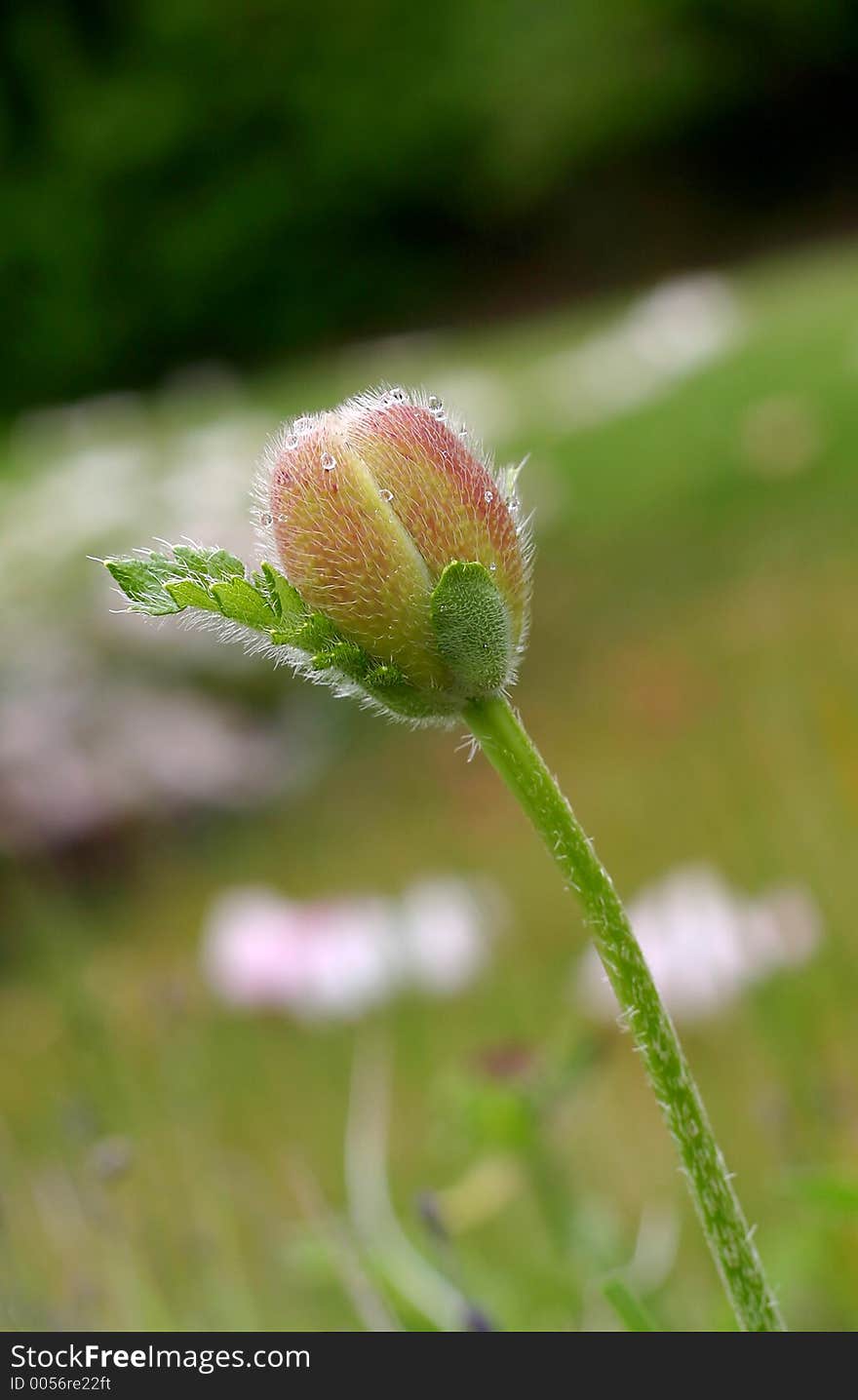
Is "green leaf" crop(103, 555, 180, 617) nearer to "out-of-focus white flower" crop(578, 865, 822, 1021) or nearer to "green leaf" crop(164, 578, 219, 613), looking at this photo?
"green leaf" crop(164, 578, 219, 613)

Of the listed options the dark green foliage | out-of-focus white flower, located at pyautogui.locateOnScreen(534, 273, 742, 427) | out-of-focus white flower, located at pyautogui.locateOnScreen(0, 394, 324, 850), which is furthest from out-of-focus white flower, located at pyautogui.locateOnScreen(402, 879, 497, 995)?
the dark green foliage

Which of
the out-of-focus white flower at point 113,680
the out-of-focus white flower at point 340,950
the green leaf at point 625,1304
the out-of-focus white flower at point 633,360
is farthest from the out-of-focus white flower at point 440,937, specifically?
the out-of-focus white flower at point 633,360

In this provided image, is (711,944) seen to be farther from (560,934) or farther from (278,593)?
(560,934)

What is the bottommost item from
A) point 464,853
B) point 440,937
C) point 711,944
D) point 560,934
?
point 711,944

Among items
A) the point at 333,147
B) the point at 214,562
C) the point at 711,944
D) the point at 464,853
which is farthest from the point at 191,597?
the point at 333,147

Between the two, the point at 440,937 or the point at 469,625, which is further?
the point at 440,937

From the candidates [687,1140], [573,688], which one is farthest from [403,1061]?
[687,1140]

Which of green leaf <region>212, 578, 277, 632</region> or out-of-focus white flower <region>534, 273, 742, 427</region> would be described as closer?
green leaf <region>212, 578, 277, 632</region>

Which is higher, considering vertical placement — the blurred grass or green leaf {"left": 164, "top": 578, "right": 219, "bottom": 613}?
the blurred grass
